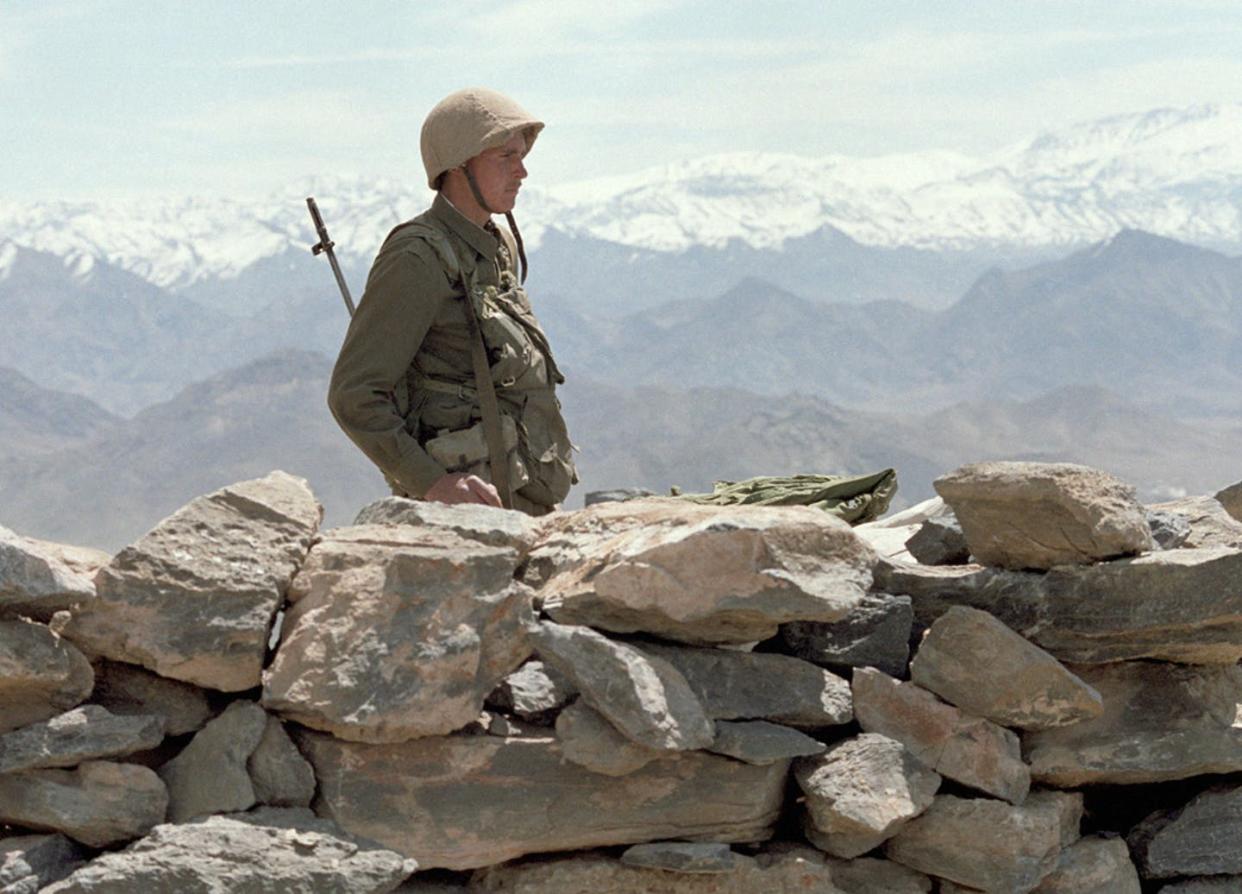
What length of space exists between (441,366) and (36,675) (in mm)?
2679

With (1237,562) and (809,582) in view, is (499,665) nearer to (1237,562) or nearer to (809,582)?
(809,582)

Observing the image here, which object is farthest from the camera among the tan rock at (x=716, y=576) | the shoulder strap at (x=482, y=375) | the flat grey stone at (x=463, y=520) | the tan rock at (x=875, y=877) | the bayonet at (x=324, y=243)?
the bayonet at (x=324, y=243)

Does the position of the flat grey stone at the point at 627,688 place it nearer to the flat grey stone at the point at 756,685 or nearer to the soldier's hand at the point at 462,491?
the flat grey stone at the point at 756,685

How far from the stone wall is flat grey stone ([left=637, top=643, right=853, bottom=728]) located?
11mm

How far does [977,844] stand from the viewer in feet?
20.2

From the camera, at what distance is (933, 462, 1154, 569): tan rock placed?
6258mm

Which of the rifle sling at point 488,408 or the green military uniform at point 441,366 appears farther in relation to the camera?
the rifle sling at point 488,408

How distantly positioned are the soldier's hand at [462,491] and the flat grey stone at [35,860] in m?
2.31

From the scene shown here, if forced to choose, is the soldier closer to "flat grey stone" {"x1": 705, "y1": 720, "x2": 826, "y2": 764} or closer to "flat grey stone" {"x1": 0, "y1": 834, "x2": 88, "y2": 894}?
"flat grey stone" {"x1": 705, "y1": 720, "x2": 826, "y2": 764}

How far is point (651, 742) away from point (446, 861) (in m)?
0.88

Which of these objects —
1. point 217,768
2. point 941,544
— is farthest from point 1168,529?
point 217,768

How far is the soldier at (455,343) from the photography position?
7.04 metres

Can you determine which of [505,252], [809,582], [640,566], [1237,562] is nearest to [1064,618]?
[1237,562]

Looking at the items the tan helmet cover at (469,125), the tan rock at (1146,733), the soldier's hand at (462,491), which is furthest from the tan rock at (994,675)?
the tan helmet cover at (469,125)
